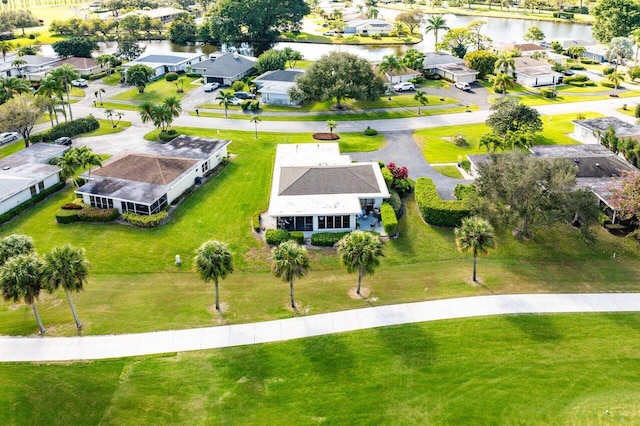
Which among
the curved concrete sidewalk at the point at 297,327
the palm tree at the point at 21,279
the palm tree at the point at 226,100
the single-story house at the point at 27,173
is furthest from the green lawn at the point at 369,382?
the palm tree at the point at 226,100

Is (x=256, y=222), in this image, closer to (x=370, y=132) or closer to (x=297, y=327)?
(x=297, y=327)

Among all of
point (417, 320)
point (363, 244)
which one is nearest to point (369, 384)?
point (417, 320)

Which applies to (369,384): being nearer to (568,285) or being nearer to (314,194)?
(568,285)

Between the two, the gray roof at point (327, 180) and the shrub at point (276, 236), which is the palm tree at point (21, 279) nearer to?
the shrub at point (276, 236)

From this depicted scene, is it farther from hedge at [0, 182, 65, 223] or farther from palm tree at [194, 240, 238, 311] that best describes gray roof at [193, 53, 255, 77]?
palm tree at [194, 240, 238, 311]

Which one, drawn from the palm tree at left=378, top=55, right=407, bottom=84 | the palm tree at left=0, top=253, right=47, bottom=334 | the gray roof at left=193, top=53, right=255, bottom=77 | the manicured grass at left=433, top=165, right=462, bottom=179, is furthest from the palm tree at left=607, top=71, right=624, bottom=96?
the palm tree at left=0, top=253, right=47, bottom=334

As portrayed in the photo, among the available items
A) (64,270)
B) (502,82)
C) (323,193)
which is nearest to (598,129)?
(502,82)
